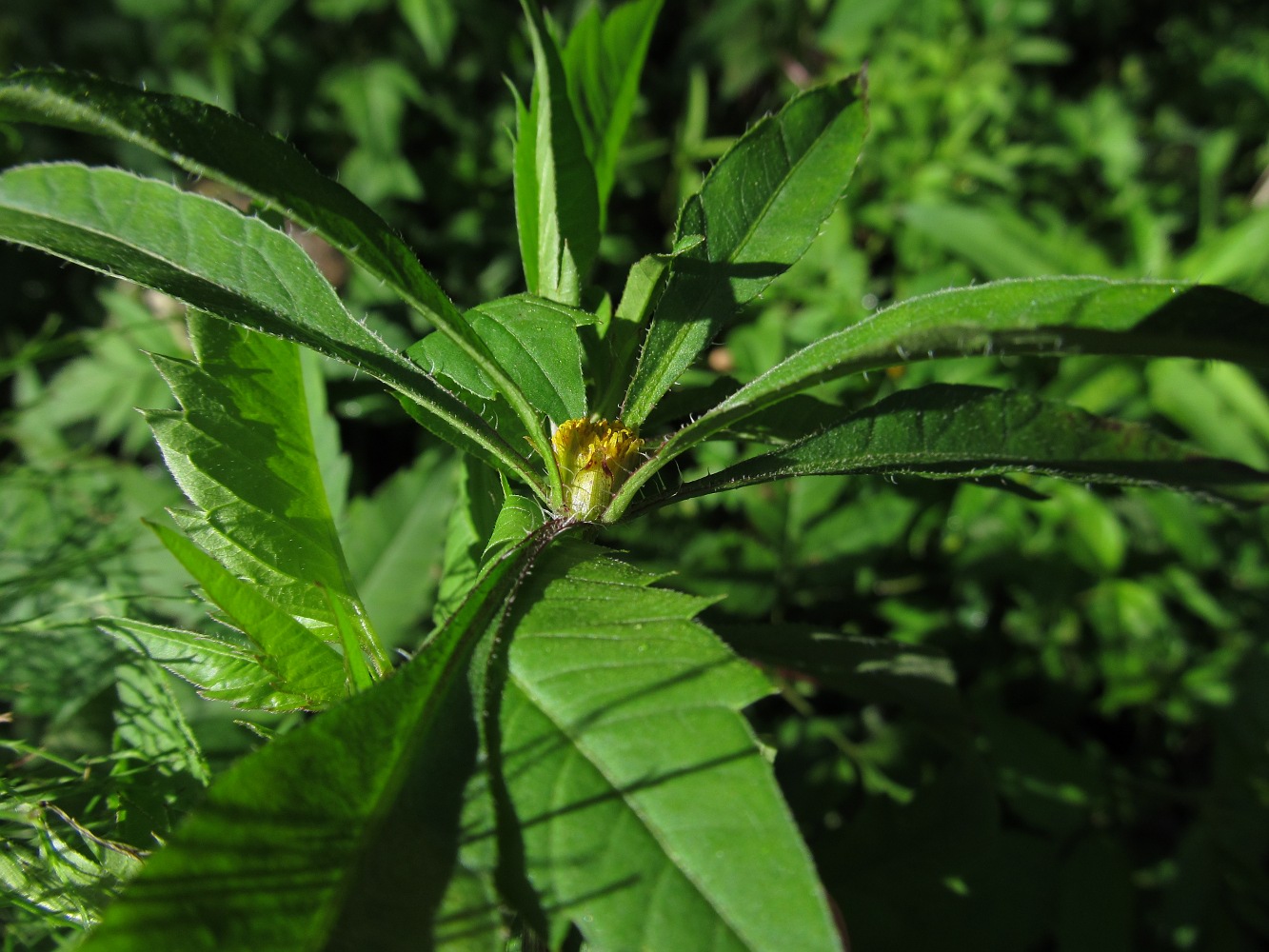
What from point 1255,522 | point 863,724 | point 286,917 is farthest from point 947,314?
point 1255,522

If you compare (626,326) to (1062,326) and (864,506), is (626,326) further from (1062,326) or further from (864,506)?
(864,506)

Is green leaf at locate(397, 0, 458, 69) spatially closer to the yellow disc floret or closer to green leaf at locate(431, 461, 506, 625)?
green leaf at locate(431, 461, 506, 625)

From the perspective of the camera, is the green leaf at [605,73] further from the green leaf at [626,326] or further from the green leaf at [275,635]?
the green leaf at [275,635]

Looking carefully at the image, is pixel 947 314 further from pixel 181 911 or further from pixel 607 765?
pixel 181 911

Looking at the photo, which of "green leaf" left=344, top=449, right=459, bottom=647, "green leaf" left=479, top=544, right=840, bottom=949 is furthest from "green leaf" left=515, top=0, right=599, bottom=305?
"green leaf" left=344, top=449, right=459, bottom=647

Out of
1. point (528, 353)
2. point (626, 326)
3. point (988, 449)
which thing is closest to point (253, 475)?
point (528, 353)

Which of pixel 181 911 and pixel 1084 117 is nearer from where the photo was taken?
pixel 181 911
